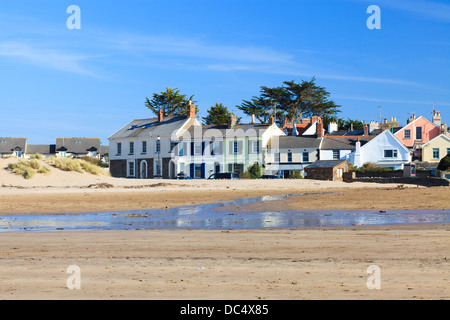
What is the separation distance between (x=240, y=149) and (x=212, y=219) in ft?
167

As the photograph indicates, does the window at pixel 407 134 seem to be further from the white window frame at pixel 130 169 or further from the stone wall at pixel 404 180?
the white window frame at pixel 130 169

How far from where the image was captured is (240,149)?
70.8m

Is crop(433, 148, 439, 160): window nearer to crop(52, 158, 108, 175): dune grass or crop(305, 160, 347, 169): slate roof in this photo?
crop(305, 160, 347, 169): slate roof

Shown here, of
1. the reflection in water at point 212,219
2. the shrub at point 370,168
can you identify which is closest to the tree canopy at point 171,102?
the shrub at point 370,168

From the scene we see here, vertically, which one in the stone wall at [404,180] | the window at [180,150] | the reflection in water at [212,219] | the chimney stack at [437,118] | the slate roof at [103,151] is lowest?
the reflection in water at [212,219]

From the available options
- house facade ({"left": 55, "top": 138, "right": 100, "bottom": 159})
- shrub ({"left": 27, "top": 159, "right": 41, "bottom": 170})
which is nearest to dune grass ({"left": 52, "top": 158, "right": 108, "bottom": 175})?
shrub ({"left": 27, "top": 159, "right": 41, "bottom": 170})

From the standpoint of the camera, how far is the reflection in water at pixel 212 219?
685 inches

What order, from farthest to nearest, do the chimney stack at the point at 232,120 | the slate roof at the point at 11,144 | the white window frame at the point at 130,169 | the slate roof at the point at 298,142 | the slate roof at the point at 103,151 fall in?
the slate roof at the point at 103,151
the slate roof at the point at 11,144
the white window frame at the point at 130,169
the chimney stack at the point at 232,120
the slate roof at the point at 298,142

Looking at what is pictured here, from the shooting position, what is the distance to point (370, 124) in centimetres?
8006

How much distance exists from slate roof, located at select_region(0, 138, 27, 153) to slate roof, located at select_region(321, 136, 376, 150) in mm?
64881

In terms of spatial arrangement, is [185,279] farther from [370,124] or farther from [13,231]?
Result: [370,124]

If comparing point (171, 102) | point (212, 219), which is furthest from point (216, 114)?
point (212, 219)

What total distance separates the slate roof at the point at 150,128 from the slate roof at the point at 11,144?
41.8 m
